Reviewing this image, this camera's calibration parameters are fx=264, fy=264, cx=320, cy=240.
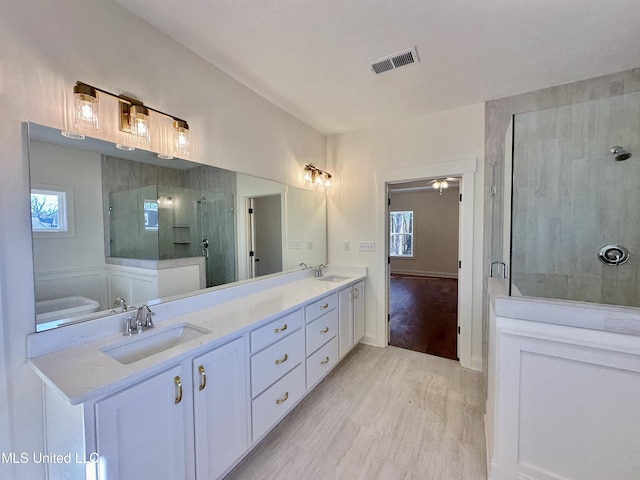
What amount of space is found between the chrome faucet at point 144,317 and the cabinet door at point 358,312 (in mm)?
1982

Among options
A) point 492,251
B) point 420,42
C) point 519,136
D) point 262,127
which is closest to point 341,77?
point 420,42

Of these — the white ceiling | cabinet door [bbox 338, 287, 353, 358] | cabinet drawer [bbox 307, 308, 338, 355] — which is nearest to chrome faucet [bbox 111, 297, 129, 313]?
cabinet drawer [bbox 307, 308, 338, 355]

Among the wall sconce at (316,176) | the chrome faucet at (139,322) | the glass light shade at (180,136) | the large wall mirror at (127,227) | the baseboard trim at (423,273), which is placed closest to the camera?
the large wall mirror at (127,227)

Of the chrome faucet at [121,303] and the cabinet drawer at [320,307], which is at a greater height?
the chrome faucet at [121,303]

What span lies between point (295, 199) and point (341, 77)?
129 centimetres

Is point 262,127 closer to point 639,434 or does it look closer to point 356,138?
point 356,138

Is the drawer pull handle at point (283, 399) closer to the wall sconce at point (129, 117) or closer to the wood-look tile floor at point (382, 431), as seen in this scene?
the wood-look tile floor at point (382, 431)

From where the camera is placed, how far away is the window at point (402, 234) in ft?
26.9

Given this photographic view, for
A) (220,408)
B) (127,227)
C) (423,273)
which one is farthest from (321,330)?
(423,273)

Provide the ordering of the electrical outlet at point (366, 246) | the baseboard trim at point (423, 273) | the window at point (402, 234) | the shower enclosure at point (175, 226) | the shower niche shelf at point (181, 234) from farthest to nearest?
the window at point (402, 234) < the baseboard trim at point (423, 273) < the electrical outlet at point (366, 246) < the shower niche shelf at point (181, 234) < the shower enclosure at point (175, 226)

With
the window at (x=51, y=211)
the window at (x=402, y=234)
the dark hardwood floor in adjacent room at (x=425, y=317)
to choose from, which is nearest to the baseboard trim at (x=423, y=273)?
the window at (x=402, y=234)

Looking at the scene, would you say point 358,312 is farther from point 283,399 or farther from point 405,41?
point 405,41

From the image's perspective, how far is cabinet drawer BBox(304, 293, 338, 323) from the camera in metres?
2.11

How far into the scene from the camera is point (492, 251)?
2584mm
